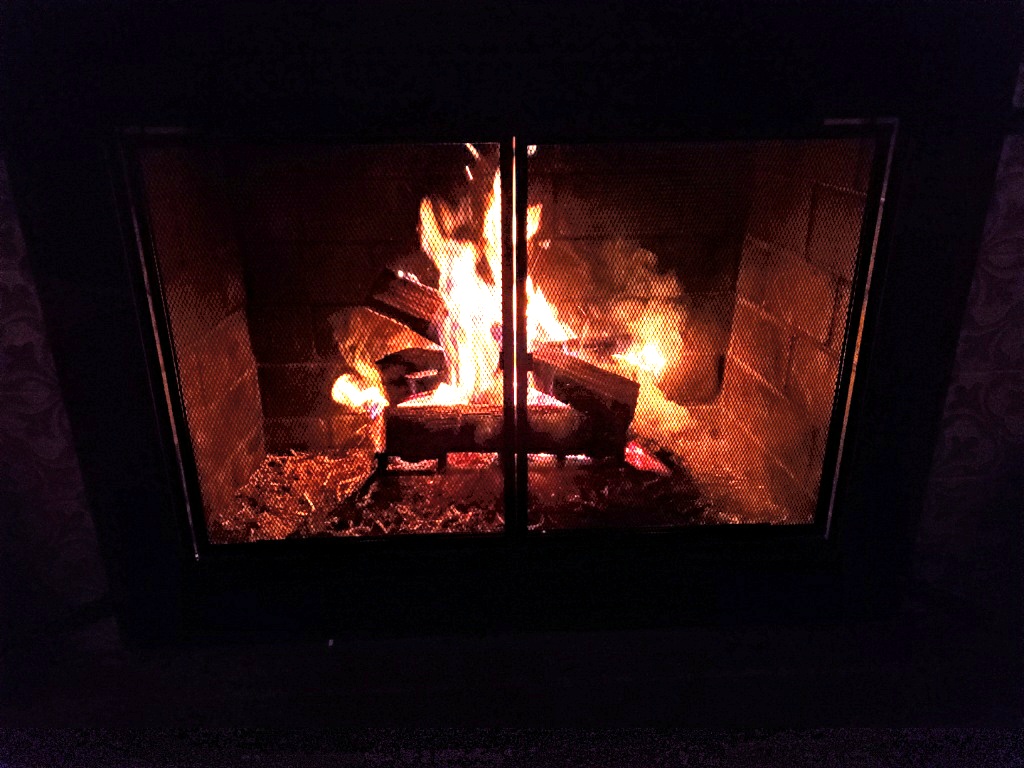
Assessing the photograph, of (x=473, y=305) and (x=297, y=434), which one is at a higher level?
(x=473, y=305)

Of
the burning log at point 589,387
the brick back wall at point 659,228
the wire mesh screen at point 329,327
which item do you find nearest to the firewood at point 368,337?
the wire mesh screen at point 329,327

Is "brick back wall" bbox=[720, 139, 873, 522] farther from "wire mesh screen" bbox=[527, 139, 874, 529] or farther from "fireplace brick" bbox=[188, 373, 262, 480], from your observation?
"fireplace brick" bbox=[188, 373, 262, 480]

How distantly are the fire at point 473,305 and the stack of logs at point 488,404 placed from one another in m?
0.02

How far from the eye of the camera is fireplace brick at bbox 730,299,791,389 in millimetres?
1464

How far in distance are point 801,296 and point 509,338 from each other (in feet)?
1.92

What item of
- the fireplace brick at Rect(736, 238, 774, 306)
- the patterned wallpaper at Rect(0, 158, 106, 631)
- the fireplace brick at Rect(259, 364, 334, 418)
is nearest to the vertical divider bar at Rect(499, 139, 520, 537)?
the fireplace brick at Rect(259, 364, 334, 418)

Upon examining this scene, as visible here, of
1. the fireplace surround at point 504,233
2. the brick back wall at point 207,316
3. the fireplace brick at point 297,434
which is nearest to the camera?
the fireplace surround at point 504,233

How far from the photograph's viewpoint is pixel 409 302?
1431mm

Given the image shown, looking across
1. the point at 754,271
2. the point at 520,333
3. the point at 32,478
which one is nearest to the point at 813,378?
the point at 754,271

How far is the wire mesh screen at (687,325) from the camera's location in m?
1.25

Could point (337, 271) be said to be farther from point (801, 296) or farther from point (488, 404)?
point (801, 296)

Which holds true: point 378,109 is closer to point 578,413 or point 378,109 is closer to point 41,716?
point 578,413

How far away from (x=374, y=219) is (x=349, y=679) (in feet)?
2.74

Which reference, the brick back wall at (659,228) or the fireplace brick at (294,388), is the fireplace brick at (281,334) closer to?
the fireplace brick at (294,388)
